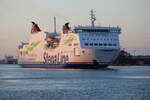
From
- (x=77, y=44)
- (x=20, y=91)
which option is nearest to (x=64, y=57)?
(x=77, y=44)

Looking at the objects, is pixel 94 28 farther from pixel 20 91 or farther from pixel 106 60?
pixel 20 91

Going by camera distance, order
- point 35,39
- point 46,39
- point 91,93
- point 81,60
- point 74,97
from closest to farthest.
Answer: point 74,97, point 91,93, point 81,60, point 46,39, point 35,39

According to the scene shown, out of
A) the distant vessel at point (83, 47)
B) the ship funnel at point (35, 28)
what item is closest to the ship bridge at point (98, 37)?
the distant vessel at point (83, 47)

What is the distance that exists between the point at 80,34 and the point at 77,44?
103 inches

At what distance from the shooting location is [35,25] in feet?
442

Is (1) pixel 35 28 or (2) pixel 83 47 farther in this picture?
(1) pixel 35 28

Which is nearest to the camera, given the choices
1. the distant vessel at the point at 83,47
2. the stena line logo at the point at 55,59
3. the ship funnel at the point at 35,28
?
the distant vessel at the point at 83,47

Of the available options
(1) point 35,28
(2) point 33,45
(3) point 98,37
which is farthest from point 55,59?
(1) point 35,28

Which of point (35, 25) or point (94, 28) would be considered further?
point (35, 25)

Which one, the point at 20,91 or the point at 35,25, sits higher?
the point at 35,25

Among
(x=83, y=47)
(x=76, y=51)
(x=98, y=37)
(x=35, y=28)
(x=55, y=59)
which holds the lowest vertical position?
(x=55, y=59)

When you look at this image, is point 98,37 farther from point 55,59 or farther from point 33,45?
point 33,45

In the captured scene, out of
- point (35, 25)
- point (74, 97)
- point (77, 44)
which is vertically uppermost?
point (35, 25)

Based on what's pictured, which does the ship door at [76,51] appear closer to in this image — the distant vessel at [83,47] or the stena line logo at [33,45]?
the distant vessel at [83,47]
